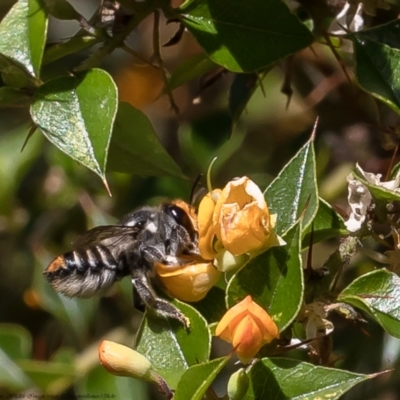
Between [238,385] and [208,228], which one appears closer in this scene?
[238,385]

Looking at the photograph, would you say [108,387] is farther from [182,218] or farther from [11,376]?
[182,218]

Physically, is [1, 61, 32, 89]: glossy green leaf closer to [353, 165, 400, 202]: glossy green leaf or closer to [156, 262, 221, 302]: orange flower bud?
[156, 262, 221, 302]: orange flower bud

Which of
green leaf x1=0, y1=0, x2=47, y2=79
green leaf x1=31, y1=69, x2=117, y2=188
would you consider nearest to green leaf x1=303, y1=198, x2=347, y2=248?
green leaf x1=31, y1=69, x2=117, y2=188

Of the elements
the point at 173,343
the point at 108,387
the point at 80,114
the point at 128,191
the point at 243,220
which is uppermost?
the point at 80,114

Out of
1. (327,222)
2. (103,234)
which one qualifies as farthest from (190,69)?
(327,222)

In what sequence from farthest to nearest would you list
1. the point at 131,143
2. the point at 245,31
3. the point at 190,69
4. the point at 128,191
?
1. the point at 128,191
2. the point at 190,69
3. the point at 131,143
4. the point at 245,31

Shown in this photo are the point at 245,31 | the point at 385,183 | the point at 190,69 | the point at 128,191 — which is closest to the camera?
the point at 385,183
